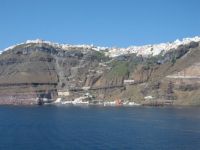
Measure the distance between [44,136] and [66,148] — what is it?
16.3m

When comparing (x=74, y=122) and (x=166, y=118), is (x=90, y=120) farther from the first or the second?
(x=166, y=118)

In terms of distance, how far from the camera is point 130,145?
316 feet

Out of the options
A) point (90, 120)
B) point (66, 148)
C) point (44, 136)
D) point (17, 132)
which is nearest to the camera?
point (66, 148)

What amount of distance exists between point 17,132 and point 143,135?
25795mm

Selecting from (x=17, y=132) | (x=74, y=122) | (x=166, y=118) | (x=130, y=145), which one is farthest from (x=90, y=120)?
(x=130, y=145)

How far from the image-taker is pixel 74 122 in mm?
137500

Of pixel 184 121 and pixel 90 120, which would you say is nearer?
pixel 184 121

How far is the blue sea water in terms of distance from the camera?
95.2m

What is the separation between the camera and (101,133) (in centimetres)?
11206

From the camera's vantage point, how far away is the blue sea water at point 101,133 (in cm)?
9519

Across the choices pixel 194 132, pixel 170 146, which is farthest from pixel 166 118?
pixel 170 146

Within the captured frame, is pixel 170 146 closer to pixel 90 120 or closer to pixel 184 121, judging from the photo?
pixel 184 121

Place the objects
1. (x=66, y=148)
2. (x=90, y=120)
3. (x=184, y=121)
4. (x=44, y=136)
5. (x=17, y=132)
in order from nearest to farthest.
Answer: (x=66, y=148) < (x=44, y=136) < (x=17, y=132) < (x=184, y=121) < (x=90, y=120)

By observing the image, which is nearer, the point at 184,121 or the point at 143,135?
the point at 143,135
